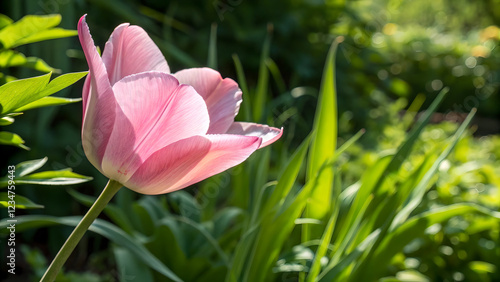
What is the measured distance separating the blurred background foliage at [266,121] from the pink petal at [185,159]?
0.59m

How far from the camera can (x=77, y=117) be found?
5.51 ft

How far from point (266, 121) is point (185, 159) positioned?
120cm

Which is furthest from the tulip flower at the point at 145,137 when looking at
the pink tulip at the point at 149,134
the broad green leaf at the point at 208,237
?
the broad green leaf at the point at 208,237

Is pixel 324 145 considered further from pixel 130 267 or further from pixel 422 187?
pixel 130 267

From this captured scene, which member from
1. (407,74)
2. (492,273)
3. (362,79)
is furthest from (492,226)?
(407,74)

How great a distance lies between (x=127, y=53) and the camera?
49 centimetres

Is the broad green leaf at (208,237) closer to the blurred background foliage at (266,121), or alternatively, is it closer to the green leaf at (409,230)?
the blurred background foliage at (266,121)

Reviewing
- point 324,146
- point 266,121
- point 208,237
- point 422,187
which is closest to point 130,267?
point 208,237

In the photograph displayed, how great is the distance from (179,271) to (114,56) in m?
0.70

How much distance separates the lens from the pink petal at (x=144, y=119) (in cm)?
→ 41

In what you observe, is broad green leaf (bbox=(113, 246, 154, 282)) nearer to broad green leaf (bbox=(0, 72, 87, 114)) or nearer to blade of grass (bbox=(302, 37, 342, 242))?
blade of grass (bbox=(302, 37, 342, 242))

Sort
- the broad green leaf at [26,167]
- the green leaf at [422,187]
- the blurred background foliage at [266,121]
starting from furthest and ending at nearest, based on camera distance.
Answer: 1. the blurred background foliage at [266,121]
2. the green leaf at [422,187]
3. the broad green leaf at [26,167]

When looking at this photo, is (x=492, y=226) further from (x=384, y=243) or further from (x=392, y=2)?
(x=392, y=2)

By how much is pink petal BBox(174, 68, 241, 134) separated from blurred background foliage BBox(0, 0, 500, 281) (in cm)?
52
